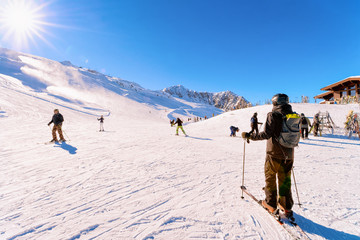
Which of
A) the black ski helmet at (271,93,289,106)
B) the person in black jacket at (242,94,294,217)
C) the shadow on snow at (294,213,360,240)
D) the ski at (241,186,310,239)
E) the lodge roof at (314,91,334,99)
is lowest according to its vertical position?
the shadow on snow at (294,213,360,240)

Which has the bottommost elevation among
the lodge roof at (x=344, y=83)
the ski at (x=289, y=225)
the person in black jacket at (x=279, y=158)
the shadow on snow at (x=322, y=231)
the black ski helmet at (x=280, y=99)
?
the shadow on snow at (x=322, y=231)

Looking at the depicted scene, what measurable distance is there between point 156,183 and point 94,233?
6.27 feet

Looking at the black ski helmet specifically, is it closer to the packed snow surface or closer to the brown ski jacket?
the brown ski jacket

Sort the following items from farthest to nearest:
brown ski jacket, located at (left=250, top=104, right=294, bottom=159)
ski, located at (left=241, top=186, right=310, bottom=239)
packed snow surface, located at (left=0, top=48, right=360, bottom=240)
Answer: brown ski jacket, located at (left=250, top=104, right=294, bottom=159), packed snow surface, located at (left=0, top=48, right=360, bottom=240), ski, located at (left=241, top=186, right=310, bottom=239)

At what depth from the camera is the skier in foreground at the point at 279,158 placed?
269cm

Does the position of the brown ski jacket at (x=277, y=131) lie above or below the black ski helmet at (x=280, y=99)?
below

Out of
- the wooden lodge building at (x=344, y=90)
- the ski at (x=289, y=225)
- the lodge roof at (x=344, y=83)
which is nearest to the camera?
the ski at (x=289, y=225)

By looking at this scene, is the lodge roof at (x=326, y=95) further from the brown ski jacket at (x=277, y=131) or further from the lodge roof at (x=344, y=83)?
the brown ski jacket at (x=277, y=131)

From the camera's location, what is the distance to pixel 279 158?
2713mm

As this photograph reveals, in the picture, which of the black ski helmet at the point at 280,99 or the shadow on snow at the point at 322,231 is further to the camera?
the black ski helmet at the point at 280,99

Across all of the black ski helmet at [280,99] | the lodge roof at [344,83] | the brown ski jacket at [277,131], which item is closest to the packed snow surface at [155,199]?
the brown ski jacket at [277,131]

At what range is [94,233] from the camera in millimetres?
2393

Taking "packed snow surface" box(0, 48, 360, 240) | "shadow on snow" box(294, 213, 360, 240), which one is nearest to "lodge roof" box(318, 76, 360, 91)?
"packed snow surface" box(0, 48, 360, 240)

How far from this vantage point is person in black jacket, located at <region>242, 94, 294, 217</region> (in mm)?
2689
